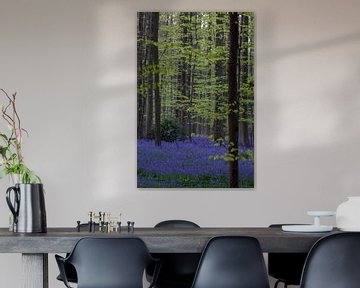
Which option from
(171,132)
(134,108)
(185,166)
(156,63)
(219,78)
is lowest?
(185,166)

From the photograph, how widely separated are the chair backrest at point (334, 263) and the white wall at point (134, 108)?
2365 mm

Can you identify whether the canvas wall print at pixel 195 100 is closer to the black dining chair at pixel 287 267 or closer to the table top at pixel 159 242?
the black dining chair at pixel 287 267

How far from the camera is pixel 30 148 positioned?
593 cm

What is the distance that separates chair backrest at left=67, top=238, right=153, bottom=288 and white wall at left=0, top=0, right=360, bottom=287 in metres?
2.23

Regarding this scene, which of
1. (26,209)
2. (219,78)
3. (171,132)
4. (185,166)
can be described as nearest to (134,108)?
(171,132)

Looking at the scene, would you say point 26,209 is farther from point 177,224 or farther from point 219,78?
point 219,78

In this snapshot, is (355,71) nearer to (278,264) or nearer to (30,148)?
(278,264)

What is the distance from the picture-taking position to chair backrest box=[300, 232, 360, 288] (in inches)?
139

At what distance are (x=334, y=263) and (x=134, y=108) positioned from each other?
9.14 feet

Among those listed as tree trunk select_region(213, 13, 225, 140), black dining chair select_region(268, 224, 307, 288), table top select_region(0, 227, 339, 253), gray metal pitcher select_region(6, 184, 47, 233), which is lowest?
black dining chair select_region(268, 224, 307, 288)

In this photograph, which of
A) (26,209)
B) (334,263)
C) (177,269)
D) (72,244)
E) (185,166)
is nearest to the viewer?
(334,263)

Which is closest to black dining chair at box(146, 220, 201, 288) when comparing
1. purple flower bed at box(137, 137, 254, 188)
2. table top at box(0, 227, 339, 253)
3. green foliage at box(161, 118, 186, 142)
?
table top at box(0, 227, 339, 253)

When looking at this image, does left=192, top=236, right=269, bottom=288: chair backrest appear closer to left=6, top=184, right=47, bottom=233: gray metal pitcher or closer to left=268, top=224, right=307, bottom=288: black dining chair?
left=6, top=184, right=47, bottom=233: gray metal pitcher

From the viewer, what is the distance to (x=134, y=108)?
5969 millimetres
